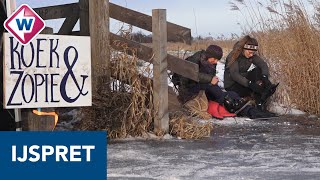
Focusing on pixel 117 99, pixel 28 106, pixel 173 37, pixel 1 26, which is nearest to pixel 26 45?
pixel 28 106

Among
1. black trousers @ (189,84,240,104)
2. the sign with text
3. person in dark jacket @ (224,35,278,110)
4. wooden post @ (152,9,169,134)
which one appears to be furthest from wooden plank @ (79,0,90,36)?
the sign with text

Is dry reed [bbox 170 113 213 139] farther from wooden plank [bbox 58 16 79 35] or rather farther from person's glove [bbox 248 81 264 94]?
wooden plank [bbox 58 16 79 35]

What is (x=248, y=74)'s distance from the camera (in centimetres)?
871

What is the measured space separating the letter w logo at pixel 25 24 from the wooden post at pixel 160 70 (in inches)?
92.8

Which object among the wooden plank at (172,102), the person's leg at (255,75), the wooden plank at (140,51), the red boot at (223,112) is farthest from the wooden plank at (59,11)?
the person's leg at (255,75)

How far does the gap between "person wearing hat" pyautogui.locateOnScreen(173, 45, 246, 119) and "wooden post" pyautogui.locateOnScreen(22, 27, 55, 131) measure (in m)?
3.51

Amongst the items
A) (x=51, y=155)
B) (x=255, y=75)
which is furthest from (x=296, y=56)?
(x=51, y=155)

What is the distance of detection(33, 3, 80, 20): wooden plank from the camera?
7996 mm

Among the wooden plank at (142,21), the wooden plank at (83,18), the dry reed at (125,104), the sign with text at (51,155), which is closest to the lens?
the sign with text at (51,155)

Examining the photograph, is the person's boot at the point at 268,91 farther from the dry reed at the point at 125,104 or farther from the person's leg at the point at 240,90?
the dry reed at the point at 125,104

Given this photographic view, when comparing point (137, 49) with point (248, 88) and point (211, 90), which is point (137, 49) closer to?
point (211, 90)

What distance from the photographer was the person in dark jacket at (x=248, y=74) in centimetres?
841

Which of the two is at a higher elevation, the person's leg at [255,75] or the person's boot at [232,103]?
the person's leg at [255,75]

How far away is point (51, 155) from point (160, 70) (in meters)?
3.40
